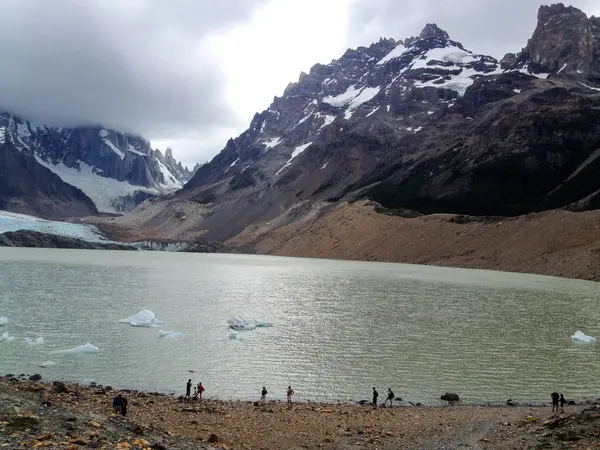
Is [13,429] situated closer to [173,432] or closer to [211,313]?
→ [173,432]

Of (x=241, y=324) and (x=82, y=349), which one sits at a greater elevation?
(x=241, y=324)

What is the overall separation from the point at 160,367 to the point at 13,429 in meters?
19.3

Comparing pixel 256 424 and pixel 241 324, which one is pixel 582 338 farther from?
pixel 256 424

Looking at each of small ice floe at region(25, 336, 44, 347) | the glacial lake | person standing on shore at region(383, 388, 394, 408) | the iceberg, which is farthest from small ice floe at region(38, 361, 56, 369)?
person standing on shore at region(383, 388, 394, 408)

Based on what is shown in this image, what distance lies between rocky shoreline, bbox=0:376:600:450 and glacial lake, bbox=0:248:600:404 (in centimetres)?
335

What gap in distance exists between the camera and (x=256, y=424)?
24578mm

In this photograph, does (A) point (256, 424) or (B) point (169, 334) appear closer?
(A) point (256, 424)

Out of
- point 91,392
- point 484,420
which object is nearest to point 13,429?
point 91,392

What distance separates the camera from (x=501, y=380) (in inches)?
1387

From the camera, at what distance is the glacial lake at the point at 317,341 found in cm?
3328

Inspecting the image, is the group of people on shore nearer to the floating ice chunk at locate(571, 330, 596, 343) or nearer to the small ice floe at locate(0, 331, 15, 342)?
the small ice floe at locate(0, 331, 15, 342)

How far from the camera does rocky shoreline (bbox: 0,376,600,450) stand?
1767 centimetres

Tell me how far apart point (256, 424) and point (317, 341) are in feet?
67.0

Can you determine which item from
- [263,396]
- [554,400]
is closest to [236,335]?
[263,396]
